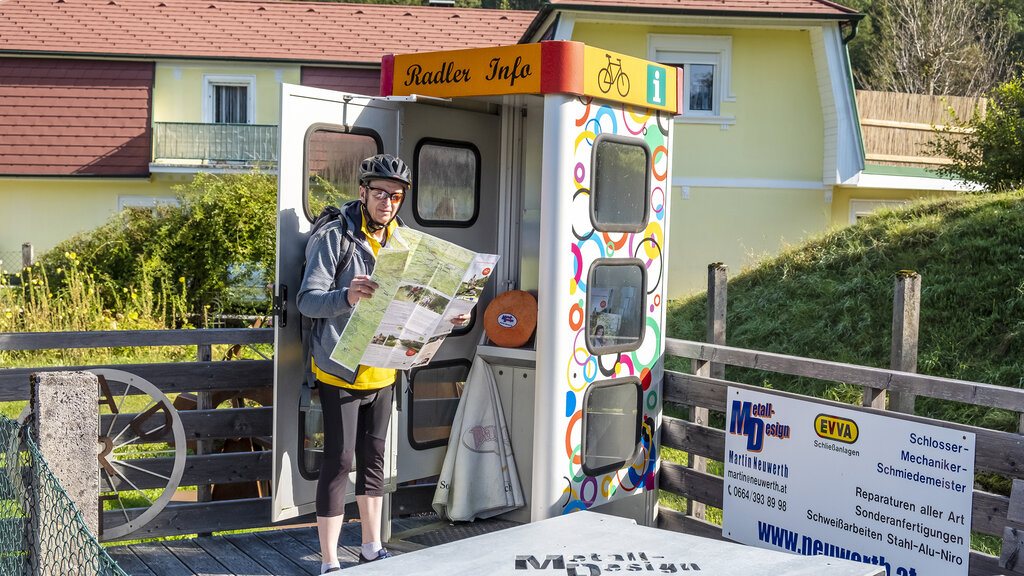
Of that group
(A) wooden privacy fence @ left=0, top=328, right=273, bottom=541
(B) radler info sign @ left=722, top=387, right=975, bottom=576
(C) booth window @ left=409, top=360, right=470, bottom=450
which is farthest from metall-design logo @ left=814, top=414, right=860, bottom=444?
(A) wooden privacy fence @ left=0, top=328, right=273, bottom=541

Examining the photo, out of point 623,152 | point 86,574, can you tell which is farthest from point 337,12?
point 86,574

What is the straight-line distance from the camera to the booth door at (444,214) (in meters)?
5.42

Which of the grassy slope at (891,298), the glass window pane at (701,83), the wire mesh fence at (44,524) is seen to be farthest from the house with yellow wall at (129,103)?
the wire mesh fence at (44,524)

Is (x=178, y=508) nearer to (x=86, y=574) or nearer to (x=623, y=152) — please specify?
(x=86, y=574)

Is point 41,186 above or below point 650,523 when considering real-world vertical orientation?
above

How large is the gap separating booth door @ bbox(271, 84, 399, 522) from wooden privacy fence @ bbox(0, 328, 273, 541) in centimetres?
68

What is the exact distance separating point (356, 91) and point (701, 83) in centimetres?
750

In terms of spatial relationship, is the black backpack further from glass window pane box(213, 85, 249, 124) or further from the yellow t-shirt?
glass window pane box(213, 85, 249, 124)

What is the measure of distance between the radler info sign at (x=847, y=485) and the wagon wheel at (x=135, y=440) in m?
2.78

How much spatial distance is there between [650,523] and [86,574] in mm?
3408

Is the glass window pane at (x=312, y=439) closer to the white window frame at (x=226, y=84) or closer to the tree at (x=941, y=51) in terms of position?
the white window frame at (x=226, y=84)

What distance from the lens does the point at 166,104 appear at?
21797 millimetres

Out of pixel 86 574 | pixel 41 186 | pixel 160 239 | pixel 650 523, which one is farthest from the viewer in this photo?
pixel 41 186

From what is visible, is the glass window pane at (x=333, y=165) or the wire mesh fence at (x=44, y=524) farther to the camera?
the glass window pane at (x=333, y=165)
